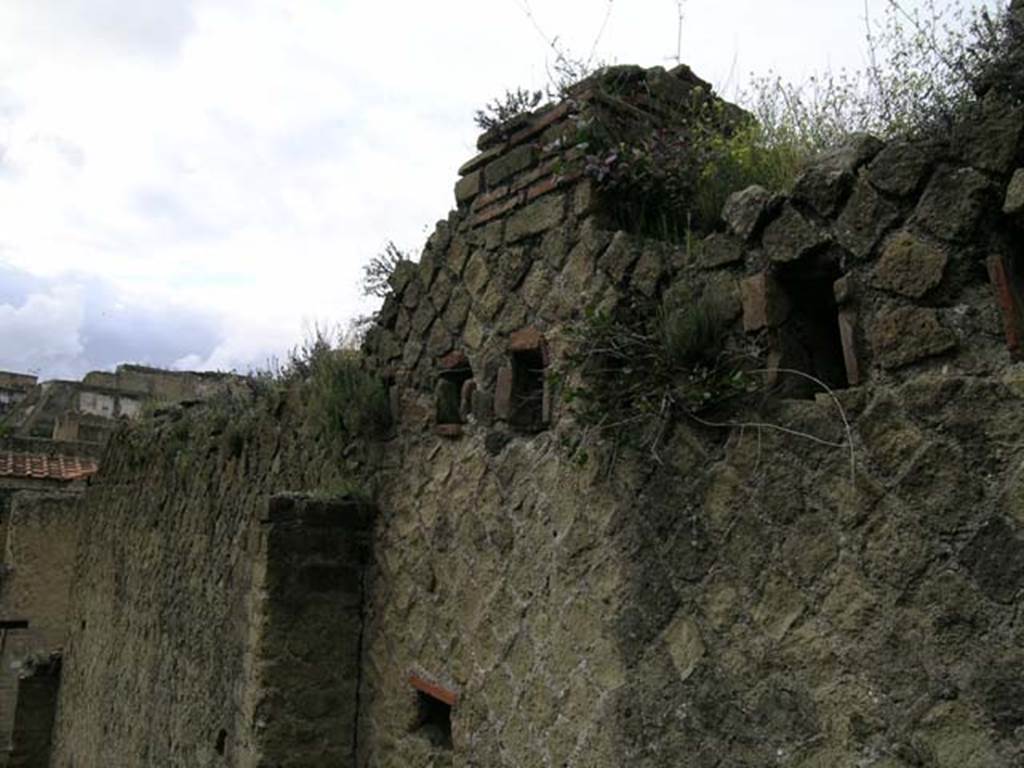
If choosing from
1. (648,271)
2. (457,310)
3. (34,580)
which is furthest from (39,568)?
(648,271)

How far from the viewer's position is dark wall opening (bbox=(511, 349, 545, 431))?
3262mm

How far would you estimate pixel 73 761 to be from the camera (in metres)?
8.59

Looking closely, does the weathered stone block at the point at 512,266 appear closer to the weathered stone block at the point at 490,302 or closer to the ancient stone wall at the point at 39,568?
the weathered stone block at the point at 490,302

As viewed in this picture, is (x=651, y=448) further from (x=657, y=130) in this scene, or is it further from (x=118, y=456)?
(x=118, y=456)

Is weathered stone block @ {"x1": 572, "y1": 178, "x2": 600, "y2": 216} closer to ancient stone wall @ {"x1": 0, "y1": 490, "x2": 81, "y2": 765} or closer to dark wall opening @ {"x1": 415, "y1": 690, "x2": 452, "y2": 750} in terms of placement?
dark wall opening @ {"x1": 415, "y1": 690, "x2": 452, "y2": 750}

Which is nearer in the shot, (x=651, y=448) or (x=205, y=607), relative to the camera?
(x=651, y=448)

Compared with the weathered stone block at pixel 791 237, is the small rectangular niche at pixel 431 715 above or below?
below

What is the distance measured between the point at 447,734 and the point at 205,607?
257 centimetres

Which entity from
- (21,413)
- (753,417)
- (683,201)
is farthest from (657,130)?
(21,413)

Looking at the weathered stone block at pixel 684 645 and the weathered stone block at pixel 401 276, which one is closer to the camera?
the weathered stone block at pixel 684 645

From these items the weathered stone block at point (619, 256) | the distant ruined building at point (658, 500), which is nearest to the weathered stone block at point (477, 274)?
the distant ruined building at point (658, 500)

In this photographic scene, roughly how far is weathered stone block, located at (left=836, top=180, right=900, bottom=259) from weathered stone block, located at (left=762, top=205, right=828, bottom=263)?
2.3 inches

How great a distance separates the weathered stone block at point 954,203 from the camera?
191 cm

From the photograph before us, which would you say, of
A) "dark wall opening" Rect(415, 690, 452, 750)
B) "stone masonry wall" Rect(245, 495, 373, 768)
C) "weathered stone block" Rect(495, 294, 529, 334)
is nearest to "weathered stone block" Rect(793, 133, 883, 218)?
"weathered stone block" Rect(495, 294, 529, 334)
